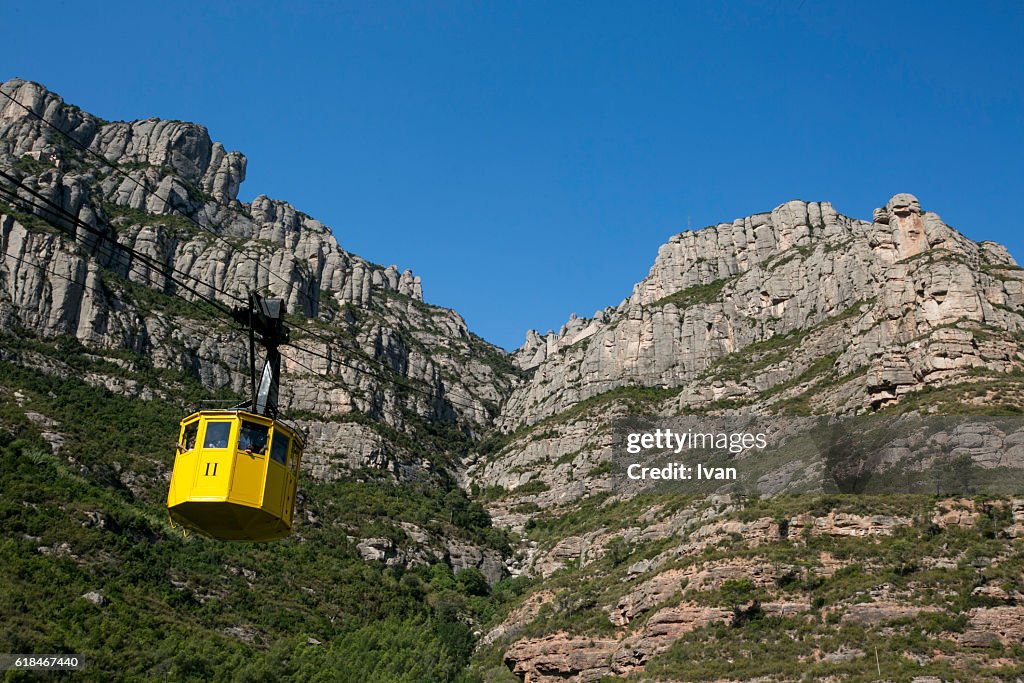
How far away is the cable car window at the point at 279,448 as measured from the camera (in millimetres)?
25641

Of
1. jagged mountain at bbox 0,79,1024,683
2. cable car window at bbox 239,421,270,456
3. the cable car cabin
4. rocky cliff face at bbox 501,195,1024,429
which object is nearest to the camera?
the cable car cabin

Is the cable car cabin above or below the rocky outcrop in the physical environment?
below

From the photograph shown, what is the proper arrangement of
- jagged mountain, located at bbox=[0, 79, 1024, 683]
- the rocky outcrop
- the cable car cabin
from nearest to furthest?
the cable car cabin < jagged mountain, located at bbox=[0, 79, 1024, 683] < the rocky outcrop

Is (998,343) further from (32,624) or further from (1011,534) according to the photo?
(32,624)

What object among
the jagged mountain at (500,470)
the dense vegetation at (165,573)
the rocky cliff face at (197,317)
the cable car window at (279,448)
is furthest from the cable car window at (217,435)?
the rocky cliff face at (197,317)

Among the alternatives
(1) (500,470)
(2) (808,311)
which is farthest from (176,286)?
(2) (808,311)

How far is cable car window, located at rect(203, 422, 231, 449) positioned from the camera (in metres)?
24.9

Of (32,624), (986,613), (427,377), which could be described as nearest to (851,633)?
(986,613)

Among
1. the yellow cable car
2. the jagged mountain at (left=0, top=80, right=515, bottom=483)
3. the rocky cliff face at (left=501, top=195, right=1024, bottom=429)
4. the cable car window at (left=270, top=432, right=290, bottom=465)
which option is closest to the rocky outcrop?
the jagged mountain at (left=0, top=80, right=515, bottom=483)

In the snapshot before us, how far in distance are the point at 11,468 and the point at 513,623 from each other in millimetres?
51312

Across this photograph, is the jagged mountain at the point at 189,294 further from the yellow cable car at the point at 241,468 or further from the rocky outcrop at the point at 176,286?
the yellow cable car at the point at 241,468

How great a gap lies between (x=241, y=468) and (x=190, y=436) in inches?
91.1

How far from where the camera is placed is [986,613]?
58594 millimetres

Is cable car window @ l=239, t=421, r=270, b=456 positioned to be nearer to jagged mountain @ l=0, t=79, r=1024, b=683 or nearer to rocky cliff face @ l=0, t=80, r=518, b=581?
jagged mountain @ l=0, t=79, r=1024, b=683
